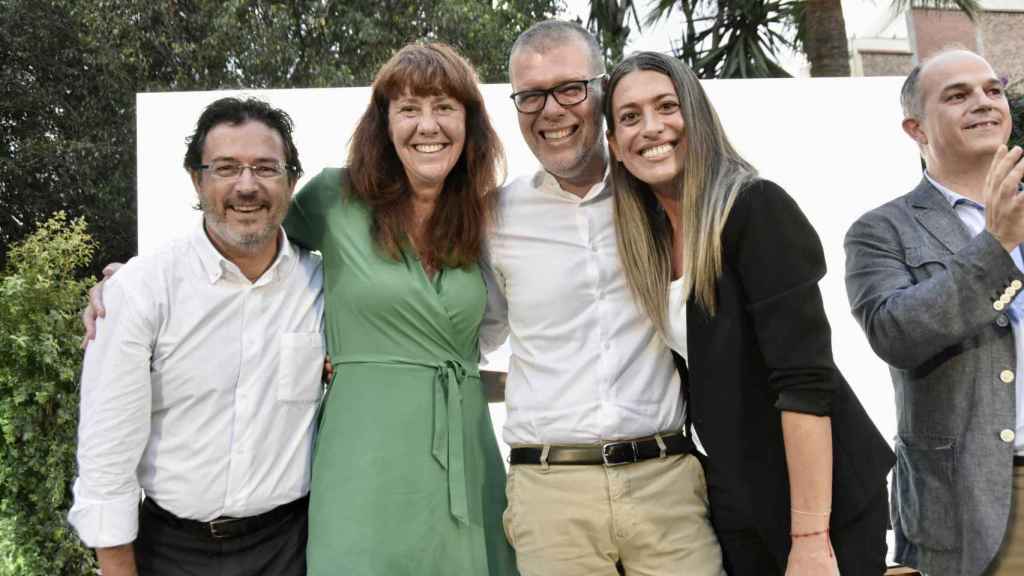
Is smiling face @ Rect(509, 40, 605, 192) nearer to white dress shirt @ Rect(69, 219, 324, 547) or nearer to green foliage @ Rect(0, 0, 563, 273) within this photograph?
white dress shirt @ Rect(69, 219, 324, 547)

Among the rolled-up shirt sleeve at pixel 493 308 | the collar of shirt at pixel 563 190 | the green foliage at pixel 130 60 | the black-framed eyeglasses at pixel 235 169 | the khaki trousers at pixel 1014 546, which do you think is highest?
the green foliage at pixel 130 60

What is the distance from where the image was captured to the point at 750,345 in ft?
5.97

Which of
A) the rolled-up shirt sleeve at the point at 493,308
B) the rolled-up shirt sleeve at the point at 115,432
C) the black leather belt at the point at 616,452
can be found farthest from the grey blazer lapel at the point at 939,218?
the rolled-up shirt sleeve at the point at 115,432

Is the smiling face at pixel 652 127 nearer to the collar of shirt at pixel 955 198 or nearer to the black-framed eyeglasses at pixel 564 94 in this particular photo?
Result: the black-framed eyeglasses at pixel 564 94

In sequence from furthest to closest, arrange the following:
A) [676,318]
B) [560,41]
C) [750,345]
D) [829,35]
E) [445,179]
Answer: [829,35] → [445,179] → [560,41] → [676,318] → [750,345]

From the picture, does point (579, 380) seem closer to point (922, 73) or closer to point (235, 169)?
point (235, 169)

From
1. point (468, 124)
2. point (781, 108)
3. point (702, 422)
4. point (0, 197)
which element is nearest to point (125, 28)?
point (0, 197)

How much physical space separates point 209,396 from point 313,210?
0.55 m

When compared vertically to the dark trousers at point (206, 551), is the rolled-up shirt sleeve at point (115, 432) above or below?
above

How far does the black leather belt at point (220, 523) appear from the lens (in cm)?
200

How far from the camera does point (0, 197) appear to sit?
12.0 meters

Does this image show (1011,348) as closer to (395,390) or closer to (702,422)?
(702,422)

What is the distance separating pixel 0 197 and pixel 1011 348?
42.0 feet

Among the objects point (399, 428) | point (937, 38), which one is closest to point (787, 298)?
point (399, 428)
